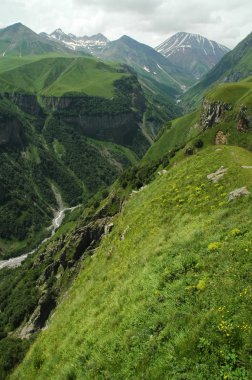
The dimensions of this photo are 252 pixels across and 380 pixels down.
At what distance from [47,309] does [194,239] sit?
2325 inches

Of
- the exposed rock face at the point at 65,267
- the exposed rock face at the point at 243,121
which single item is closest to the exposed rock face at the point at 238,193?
the exposed rock face at the point at 65,267

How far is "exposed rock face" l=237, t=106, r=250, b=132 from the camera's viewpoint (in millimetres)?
136875

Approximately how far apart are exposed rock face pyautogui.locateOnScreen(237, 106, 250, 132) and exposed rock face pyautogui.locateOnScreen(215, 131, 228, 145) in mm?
5825

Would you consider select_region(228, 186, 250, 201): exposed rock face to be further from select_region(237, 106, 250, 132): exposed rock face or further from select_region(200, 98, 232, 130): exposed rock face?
select_region(200, 98, 232, 130): exposed rock face

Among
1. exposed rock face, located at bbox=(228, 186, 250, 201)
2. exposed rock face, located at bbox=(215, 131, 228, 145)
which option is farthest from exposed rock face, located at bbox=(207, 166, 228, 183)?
exposed rock face, located at bbox=(215, 131, 228, 145)

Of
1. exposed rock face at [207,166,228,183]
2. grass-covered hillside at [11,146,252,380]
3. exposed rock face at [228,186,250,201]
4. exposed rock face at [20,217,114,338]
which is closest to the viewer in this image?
grass-covered hillside at [11,146,252,380]

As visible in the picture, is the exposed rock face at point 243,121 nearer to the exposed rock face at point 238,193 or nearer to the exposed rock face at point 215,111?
the exposed rock face at point 215,111

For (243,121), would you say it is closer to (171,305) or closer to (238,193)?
(238,193)

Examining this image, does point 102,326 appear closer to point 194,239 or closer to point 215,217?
point 194,239

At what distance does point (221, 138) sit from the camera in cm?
14050

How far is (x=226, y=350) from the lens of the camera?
17891mm

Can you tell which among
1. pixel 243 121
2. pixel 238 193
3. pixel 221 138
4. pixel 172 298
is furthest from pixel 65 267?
pixel 243 121

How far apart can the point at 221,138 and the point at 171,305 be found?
125m

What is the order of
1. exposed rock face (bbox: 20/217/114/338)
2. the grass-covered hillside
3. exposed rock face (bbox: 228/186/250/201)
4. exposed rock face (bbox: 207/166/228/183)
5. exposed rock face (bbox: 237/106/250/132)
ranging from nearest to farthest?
the grass-covered hillside, exposed rock face (bbox: 228/186/250/201), exposed rock face (bbox: 207/166/228/183), exposed rock face (bbox: 20/217/114/338), exposed rock face (bbox: 237/106/250/132)
